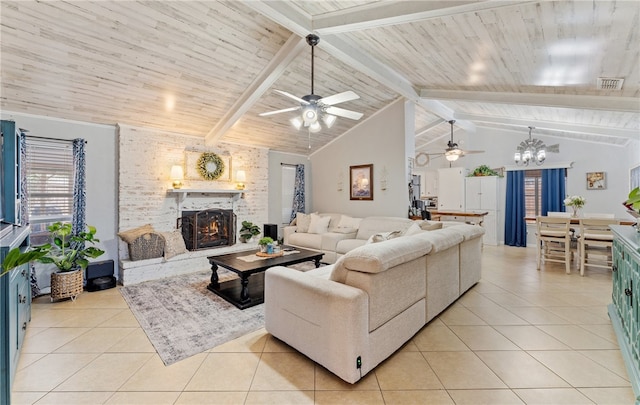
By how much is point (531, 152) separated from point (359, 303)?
22.2ft

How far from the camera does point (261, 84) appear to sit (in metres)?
4.30

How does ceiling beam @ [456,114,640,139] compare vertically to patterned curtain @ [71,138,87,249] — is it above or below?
above

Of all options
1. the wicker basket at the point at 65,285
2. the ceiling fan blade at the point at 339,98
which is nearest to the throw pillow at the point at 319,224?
the ceiling fan blade at the point at 339,98

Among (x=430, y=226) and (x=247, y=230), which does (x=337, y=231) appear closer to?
(x=247, y=230)

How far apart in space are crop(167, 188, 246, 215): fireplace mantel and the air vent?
567cm

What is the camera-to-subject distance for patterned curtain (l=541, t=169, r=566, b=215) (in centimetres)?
686

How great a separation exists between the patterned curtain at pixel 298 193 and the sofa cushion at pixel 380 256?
16.2ft

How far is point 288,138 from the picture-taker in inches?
258

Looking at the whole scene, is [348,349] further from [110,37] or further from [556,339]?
[110,37]

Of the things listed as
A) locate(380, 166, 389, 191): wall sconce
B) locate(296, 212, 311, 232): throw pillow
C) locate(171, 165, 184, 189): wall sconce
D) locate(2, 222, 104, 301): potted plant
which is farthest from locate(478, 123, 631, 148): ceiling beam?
locate(2, 222, 104, 301): potted plant

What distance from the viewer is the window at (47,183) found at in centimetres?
408

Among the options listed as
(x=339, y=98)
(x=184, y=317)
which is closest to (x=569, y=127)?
(x=339, y=98)

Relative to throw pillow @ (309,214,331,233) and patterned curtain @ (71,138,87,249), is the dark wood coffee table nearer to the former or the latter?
throw pillow @ (309,214,331,233)

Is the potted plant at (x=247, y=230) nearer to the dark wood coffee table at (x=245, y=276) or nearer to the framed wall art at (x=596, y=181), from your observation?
the dark wood coffee table at (x=245, y=276)
